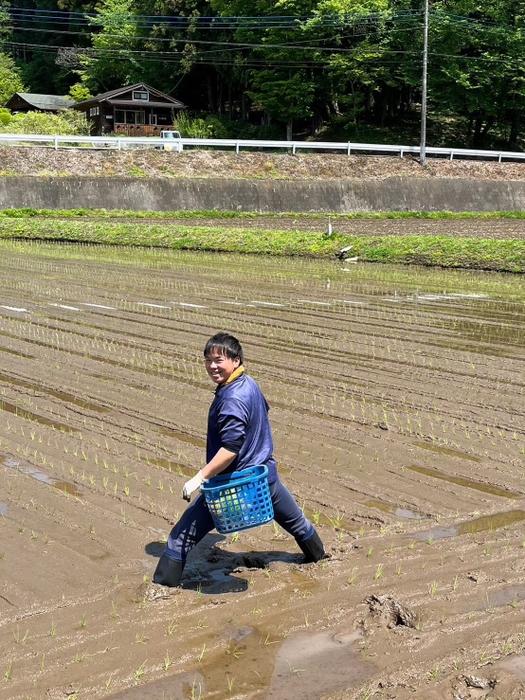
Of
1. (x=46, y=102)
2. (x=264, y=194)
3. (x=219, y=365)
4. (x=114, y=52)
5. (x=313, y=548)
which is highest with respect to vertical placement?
(x=114, y=52)

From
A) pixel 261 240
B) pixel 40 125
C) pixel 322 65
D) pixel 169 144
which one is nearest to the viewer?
pixel 261 240

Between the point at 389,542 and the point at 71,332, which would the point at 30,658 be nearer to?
the point at 389,542

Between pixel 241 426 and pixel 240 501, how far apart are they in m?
0.36

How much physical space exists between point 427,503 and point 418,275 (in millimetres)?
13950

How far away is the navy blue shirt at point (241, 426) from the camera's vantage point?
4195mm

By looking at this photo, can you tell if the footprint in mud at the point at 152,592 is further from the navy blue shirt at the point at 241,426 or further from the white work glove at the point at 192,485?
the navy blue shirt at the point at 241,426

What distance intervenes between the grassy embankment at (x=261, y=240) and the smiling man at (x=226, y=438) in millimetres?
16477

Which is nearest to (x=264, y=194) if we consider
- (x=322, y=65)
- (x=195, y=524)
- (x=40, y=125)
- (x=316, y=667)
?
(x=40, y=125)

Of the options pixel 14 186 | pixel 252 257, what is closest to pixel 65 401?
pixel 252 257

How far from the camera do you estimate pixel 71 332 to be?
11266 mm

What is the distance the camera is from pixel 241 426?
4.21 meters

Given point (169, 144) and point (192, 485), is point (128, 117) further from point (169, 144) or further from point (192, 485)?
point (192, 485)

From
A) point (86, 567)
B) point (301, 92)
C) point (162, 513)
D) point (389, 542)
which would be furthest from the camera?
point (301, 92)

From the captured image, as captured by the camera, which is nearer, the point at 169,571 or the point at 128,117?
the point at 169,571
